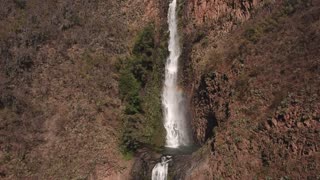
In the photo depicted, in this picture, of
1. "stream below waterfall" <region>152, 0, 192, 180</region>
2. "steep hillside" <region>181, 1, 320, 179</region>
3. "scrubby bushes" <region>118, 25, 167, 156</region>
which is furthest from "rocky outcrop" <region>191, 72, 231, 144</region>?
"scrubby bushes" <region>118, 25, 167, 156</region>

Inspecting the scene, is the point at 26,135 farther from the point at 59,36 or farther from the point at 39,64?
the point at 59,36

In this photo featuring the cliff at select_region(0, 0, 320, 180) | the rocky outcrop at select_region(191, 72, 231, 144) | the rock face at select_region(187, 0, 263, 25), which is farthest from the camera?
the rock face at select_region(187, 0, 263, 25)

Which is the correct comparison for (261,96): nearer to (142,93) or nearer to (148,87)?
(142,93)

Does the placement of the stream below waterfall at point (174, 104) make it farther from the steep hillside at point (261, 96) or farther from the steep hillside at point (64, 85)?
the steep hillside at point (64, 85)

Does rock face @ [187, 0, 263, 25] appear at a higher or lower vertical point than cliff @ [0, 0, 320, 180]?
higher

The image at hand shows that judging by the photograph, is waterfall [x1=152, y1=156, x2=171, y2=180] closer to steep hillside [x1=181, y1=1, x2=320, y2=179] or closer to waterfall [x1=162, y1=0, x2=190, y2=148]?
steep hillside [x1=181, y1=1, x2=320, y2=179]

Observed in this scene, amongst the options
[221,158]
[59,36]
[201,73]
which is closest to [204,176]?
[221,158]

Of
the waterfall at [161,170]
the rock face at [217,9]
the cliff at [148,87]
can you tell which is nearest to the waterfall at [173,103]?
the cliff at [148,87]

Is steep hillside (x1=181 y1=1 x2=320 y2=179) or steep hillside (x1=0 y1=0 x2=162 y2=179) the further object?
steep hillside (x1=0 y1=0 x2=162 y2=179)
